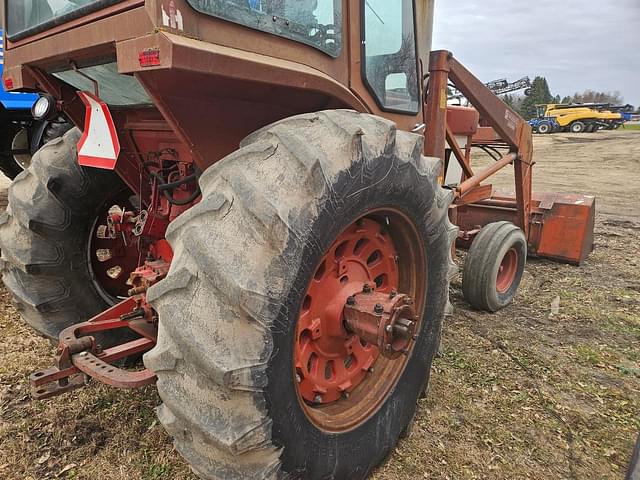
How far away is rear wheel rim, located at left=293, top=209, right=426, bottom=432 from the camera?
6.54 feet

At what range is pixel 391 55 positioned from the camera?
256 centimetres

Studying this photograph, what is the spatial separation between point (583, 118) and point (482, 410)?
34784 mm

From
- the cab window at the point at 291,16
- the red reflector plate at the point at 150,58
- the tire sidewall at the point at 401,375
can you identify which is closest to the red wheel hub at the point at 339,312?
the tire sidewall at the point at 401,375

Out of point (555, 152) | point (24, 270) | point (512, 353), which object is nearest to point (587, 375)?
point (512, 353)

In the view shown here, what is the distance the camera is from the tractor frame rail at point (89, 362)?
182cm

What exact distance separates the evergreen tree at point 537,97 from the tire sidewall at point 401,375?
5474 cm

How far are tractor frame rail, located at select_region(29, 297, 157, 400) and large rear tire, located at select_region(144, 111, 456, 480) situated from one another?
0.39m

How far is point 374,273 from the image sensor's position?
227cm

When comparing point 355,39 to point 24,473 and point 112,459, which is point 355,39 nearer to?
point 112,459

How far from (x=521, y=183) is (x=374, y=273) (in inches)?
105

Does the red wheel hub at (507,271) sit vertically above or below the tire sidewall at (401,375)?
below

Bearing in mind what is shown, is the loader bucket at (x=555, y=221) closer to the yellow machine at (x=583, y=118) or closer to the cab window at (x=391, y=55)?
the cab window at (x=391, y=55)

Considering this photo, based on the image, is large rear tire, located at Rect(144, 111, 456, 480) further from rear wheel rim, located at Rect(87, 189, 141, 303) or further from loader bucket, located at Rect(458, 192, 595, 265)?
loader bucket, located at Rect(458, 192, 595, 265)

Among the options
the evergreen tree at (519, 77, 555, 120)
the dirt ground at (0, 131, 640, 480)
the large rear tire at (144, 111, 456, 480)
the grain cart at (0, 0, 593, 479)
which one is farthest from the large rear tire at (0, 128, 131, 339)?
the evergreen tree at (519, 77, 555, 120)
